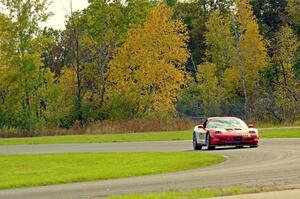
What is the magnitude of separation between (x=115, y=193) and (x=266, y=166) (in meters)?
6.31

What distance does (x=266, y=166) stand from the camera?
20750 millimetres

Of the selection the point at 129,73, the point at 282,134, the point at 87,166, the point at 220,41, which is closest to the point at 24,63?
the point at 129,73

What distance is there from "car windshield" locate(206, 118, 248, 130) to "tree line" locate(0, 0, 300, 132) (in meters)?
32.4

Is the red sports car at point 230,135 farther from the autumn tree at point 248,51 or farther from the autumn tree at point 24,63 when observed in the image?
the autumn tree at point 248,51

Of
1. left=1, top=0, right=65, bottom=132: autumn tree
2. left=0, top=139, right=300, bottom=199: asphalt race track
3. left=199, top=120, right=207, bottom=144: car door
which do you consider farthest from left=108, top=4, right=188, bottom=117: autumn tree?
left=0, top=139, right=300, bottom=199: asphalt race track

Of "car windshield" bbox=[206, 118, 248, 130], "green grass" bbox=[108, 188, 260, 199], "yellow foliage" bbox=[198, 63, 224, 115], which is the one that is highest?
"yellow foliage" bbox=[198, 63, 224, 115]

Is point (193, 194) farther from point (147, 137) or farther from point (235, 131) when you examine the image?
point (147, 137)

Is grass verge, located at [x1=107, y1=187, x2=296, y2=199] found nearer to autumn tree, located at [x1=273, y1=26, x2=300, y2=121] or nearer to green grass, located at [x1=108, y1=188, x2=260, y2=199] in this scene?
green grass, located at [x1=108, y1=188, x2=260, y2=199]

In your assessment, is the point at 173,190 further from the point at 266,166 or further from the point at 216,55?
the point at 216,55

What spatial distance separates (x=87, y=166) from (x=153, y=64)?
45.2 m

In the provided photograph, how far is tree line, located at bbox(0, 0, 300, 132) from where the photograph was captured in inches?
2714

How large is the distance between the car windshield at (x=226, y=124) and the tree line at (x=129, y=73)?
32.4 meters

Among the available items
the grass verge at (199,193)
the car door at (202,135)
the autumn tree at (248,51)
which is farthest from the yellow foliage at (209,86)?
the grass verge at (199,193)

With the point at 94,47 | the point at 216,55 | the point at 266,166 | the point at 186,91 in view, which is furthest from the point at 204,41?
the point at 266,166
